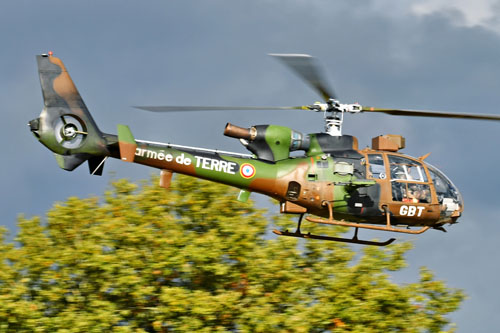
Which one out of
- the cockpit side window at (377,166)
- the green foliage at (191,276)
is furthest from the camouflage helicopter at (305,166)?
the green foliage at (191,276)

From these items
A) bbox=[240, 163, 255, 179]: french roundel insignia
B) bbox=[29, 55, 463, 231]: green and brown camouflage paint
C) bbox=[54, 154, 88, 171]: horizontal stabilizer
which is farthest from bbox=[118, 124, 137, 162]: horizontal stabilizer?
bbox=[240, 163, 255, 179]: french roundel insignia

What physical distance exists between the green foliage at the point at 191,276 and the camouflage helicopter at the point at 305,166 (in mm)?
6229

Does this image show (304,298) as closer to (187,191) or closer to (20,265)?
(187,191)

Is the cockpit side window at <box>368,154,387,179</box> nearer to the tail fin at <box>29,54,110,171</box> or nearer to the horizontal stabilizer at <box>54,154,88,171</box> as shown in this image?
the tail fin at <box>29,54,110,171</box>

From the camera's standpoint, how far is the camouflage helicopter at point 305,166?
1019 inches

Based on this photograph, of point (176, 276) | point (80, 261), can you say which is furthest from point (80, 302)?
point (176, 276)

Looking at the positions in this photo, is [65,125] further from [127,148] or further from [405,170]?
[405,170]

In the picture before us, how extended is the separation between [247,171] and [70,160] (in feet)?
15.7

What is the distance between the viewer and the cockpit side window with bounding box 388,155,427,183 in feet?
85.5

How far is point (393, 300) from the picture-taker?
33.9m

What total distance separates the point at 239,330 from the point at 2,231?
10224 millimetres

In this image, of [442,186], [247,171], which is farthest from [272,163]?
[442,186]

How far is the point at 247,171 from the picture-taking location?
26.0 meters

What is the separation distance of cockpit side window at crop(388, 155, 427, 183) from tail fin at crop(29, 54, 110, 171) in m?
7.75
